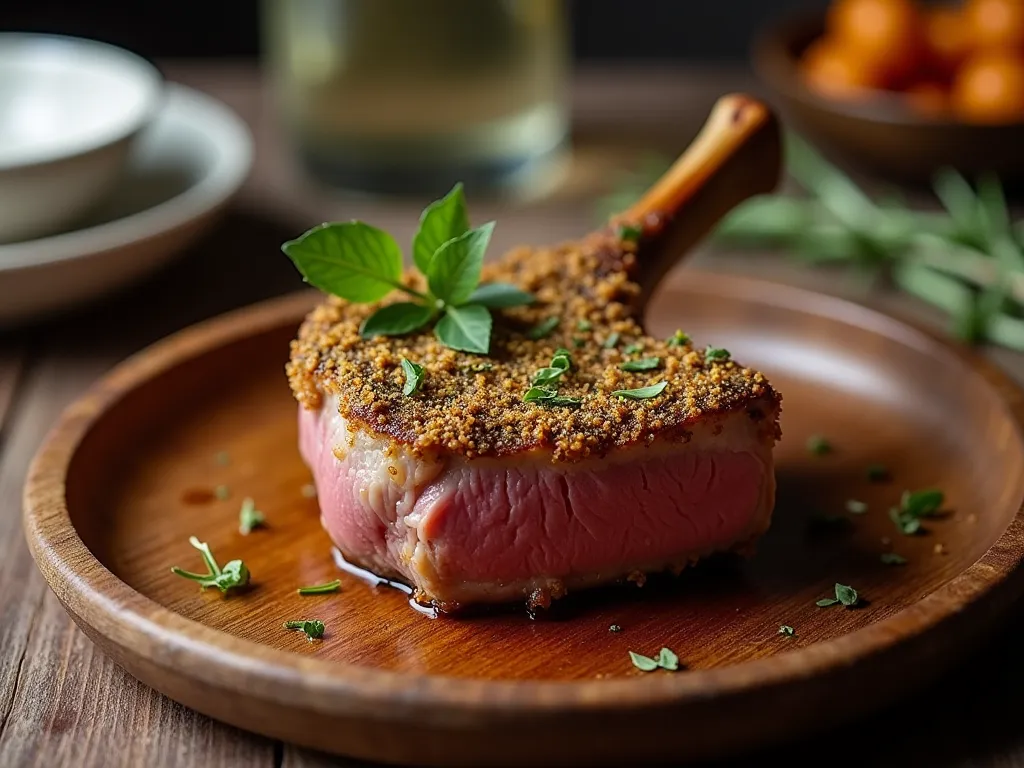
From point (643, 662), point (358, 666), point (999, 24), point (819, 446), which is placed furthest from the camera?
point (999, 24)

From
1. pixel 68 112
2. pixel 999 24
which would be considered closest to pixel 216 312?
pixel 68 112

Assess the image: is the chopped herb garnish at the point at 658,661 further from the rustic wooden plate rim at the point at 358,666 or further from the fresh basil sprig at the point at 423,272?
the fresh basil sprig at the point at 423,272

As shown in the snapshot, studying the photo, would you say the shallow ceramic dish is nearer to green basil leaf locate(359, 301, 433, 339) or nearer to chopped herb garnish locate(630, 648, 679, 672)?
green basil leaf locate(359, 301, 433, 339)

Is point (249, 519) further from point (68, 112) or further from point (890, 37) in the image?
point (890, 37)

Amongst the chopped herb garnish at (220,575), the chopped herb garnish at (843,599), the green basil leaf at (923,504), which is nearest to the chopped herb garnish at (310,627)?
the chopped herb garnish at (220,575)

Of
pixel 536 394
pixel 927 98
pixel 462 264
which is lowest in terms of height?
pixel 927 98

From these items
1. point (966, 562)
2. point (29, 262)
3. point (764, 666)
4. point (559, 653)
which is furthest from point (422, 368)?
point (29, 262)

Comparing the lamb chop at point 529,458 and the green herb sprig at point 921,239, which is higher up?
the lamb chop at point 529,458

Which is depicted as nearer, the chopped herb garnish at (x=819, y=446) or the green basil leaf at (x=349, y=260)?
the green basil leaf at (x=349, y=260)
